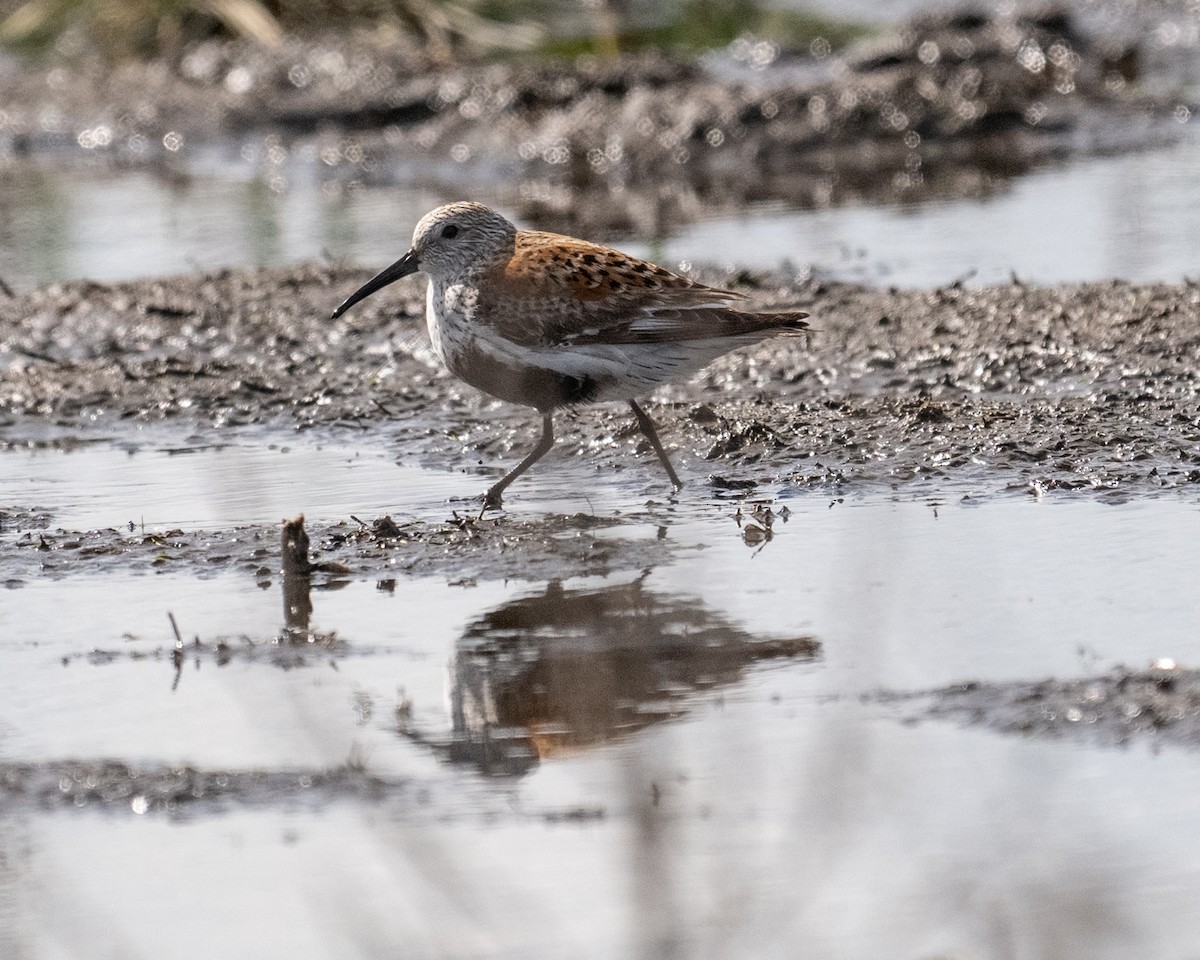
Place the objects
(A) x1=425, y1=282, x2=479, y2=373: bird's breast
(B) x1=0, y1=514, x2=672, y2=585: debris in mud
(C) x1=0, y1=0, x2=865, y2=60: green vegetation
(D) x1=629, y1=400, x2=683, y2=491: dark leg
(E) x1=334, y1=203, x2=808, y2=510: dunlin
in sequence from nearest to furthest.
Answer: (B) x1=0, y1=514, x2=672, y2=585: debris in mud
(E) x1=334, y1=203, x2=808, y2=510: dunlin
(A) x1=425, y1=282, x2=479, y2=373: bird's breast
(D) x1=629, y1=400, x2=683, y2=491: dark leg
(C) x1=0, y1=0, x2=865, y2=60: green vegetation

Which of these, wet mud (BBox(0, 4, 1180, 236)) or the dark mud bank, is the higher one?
wet mud (BBox(0, 4, 1180, 236))

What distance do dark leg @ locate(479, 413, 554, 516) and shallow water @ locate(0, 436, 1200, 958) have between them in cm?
50

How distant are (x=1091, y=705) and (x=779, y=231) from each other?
7947 mm

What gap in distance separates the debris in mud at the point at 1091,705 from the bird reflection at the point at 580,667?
0.57 m

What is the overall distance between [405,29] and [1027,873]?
669 inches

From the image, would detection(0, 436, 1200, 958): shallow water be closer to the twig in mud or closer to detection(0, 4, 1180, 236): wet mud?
the twig in mud

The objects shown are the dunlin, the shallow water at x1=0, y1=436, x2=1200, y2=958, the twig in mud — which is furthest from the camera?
the dunlin

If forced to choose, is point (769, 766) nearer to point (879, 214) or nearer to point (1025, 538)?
point (1025, 538)

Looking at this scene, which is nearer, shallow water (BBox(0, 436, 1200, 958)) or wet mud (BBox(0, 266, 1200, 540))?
shallow water (BBox(0, 436, 1200, 958))

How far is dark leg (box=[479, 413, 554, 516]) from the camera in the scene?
290 inches

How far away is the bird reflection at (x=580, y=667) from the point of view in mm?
5000

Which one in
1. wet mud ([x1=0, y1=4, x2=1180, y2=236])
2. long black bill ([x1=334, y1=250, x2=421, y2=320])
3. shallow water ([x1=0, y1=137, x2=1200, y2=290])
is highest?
wet mud ([x1=0, y1=4, x2=1180, y2=236])

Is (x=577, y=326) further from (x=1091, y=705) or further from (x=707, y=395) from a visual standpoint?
(x=1091, y=705)

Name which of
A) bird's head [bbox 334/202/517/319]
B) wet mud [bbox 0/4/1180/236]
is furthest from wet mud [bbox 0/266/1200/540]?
wet mud [bbox 0/4/1180/236]
